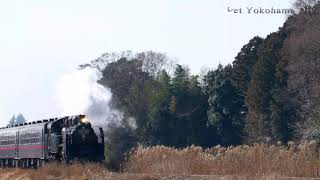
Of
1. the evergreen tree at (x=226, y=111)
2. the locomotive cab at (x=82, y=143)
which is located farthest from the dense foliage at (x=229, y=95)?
the locomotive cab at (x=82, y=143)

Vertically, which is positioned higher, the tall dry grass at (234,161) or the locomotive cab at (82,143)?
the locomotive cab at (82,143)

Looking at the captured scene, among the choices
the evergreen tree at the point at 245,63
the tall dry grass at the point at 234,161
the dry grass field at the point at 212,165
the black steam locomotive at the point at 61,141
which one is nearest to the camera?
the dry grass field at the point at 212,165

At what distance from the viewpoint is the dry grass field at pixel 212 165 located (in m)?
29.2

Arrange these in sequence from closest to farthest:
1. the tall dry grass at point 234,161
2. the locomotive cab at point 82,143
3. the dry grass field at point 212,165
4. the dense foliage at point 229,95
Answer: the dry grass field at point 212,165 → the tall dry grass at point 234,161 → the locomotive cab at point 82,143 → the dense foliage at point 229,95

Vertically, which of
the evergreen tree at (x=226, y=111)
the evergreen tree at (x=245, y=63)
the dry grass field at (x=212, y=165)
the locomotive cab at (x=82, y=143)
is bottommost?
the dry grass field at (x=212, y=165)

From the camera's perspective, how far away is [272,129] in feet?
258

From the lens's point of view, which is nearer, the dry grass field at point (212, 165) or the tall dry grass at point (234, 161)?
the dry grass field at point (212, 165)

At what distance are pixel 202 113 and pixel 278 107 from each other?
18.5 metres

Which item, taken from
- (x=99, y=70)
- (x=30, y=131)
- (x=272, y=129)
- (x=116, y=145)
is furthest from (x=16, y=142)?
(x=99, y=70)

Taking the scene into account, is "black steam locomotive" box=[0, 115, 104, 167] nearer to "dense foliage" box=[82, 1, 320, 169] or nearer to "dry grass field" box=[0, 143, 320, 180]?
"dry grass field" box=[0, 143, 320, 180]

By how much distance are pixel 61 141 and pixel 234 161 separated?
1676 cm

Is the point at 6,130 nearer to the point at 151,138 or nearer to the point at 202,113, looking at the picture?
the point at 151,138

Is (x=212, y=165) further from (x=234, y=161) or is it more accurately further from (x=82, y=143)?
(x=82, y=143)

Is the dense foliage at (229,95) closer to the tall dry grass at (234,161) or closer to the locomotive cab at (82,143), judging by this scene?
the locomotive cab at (82,143)
